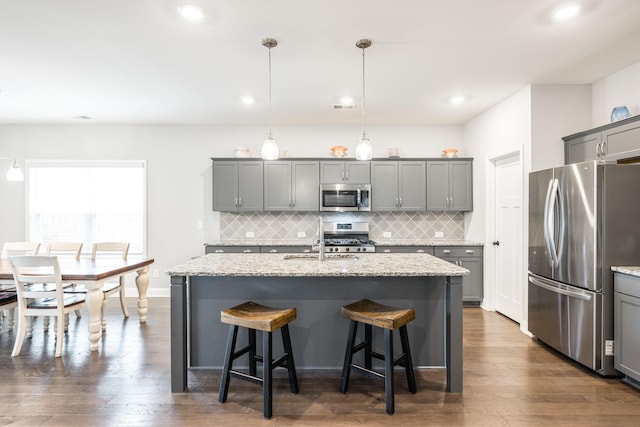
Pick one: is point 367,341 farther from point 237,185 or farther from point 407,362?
point 237,185

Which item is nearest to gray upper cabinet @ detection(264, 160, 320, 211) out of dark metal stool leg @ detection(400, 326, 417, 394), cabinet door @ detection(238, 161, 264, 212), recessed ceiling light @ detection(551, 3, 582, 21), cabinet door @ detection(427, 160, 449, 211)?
cabinet door @ detection(238, 161, 264, 212)

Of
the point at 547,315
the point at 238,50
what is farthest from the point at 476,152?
the point at 238,50

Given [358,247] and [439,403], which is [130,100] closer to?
[358,247]

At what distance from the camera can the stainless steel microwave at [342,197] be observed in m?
5.15

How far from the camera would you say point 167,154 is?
5.50m

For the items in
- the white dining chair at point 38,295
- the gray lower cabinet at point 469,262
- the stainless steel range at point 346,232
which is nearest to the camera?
the white dining chair at point 38,295

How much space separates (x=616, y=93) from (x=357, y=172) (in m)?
2.96

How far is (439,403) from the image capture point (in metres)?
2.38

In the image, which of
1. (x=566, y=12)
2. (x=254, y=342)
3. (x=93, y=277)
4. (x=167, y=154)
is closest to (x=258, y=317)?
(x=254, y=342)

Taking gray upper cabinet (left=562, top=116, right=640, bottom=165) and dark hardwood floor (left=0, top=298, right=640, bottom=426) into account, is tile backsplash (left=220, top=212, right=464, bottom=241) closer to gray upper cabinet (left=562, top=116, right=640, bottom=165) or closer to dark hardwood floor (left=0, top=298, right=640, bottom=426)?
gray upper cabinet (left=562, top=116, right=640, bottom=165)

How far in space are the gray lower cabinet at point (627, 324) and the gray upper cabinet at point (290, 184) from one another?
11.3 feet

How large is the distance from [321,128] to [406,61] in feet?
7.94

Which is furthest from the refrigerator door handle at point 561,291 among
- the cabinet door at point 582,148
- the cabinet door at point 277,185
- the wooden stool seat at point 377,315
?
the cabinet door at point 277,185

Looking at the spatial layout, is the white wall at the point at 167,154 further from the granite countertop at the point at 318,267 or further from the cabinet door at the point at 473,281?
the granite countertop at the point at 318,267
